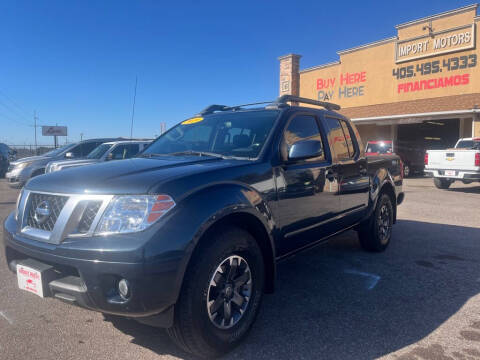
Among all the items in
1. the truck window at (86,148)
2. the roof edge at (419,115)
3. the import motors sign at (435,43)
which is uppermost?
the import motors sign at (435,43)

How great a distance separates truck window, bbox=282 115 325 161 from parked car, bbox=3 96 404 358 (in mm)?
21

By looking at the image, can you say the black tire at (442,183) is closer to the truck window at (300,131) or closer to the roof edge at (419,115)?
the roof edge at (419,115)

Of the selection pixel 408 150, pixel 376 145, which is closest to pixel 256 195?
pixel 376 145

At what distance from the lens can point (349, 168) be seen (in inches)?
169

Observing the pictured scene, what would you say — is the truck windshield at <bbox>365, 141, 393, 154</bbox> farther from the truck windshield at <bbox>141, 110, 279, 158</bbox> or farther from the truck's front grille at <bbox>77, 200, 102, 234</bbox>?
the truck's front grille at <bbox>77, 200, 102, 234</bbox>

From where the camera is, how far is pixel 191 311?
2.27 m

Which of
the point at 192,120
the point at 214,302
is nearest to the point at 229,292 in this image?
the point at 214,302

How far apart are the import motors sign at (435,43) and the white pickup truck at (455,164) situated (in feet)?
20.8

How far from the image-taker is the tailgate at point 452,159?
1206cm

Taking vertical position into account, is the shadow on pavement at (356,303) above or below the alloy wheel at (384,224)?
below

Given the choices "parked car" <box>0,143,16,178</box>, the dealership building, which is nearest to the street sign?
"parked car" <box>0,143,16,178</box>

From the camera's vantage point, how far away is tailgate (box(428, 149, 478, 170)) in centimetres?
1206

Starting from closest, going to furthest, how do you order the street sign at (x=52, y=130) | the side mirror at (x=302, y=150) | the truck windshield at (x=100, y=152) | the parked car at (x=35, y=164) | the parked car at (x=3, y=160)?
the side mirror at (x=302, y=150) < the truck windshield at (x=100, y=152) < the parked car at (x=35, y=164) < the parked car at (x=3, y=160) < the street sign at (x=52, y=130)

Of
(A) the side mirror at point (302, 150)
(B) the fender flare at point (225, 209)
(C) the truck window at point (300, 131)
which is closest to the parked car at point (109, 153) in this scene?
(C) the truck window at point (300, 131)
